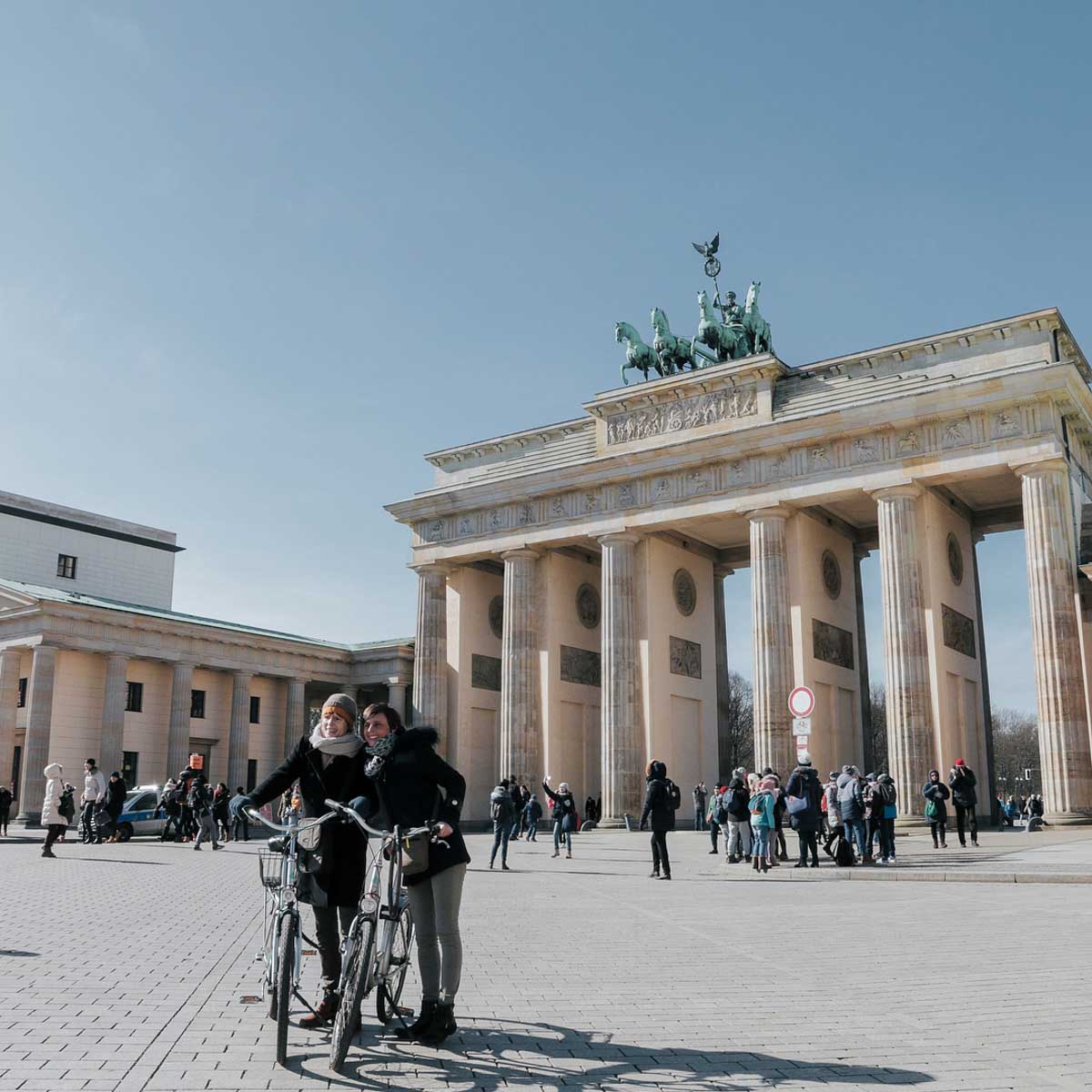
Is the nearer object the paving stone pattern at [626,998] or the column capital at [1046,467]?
the paving stone pattern at [626,998]

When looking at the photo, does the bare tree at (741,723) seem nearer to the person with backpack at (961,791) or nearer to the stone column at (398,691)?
the stone column at (398,691)

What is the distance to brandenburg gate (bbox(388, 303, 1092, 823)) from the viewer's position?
34375 mm

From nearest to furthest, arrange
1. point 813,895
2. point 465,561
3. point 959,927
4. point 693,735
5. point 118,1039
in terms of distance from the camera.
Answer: point 118,1039
point 959,927
point 813,895
point 693,735
point 465,561

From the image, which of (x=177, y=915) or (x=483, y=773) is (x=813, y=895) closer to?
(x=177, y=915)

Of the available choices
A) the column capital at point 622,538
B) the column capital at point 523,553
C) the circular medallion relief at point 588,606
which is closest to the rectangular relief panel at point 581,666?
the circular medallion relief at point 588,606

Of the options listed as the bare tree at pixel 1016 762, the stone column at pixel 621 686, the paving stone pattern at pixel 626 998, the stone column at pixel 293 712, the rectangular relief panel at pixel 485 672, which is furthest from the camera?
the bare tree at pixel 1016 762

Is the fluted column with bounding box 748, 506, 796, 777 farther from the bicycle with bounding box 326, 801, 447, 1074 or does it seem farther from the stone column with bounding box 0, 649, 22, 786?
Result: the bicycle with bounding box 326, 801, 447, 1074

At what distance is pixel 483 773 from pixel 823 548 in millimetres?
17622

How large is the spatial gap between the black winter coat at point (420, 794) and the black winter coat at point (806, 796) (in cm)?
1461

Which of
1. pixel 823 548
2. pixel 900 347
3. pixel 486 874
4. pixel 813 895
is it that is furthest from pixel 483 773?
pixel 813 895

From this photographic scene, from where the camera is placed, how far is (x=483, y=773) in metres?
48.4

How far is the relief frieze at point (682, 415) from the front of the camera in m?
40.3

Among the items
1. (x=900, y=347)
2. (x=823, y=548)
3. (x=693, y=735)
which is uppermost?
(x=900, y=347)

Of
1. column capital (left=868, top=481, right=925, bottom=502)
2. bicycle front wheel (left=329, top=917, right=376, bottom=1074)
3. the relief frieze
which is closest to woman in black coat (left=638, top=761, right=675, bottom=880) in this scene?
bicycle front wheel (left=329, top=917, right=376, bottom=1074)
